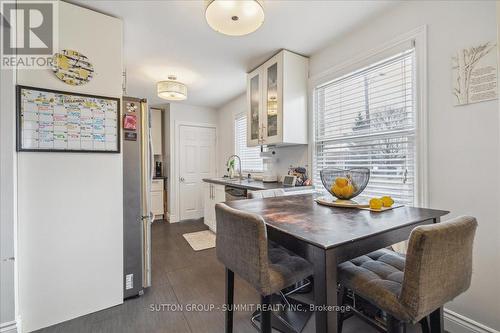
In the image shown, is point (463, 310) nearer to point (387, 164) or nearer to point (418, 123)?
point (387, 164)

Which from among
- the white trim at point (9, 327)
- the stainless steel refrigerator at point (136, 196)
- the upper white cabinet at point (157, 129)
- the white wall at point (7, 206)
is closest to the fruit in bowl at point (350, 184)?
the stainless steel refrigerator at point (136, 196)

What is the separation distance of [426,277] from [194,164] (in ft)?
14.7

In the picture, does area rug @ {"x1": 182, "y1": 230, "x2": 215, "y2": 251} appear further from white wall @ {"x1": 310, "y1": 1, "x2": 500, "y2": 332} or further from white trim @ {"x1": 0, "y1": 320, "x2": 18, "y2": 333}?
white wall @ {"x1": 310, "y1": 1, "x2": 500, "y2": 332}

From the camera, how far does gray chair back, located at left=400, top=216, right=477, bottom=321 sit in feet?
2.63

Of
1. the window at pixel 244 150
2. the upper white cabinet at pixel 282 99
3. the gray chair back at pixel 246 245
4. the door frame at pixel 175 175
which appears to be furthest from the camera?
the door frame at pixel 175 175

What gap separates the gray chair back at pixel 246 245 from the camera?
951 mm

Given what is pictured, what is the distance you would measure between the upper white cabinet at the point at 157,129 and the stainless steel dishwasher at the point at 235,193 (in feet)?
8.11

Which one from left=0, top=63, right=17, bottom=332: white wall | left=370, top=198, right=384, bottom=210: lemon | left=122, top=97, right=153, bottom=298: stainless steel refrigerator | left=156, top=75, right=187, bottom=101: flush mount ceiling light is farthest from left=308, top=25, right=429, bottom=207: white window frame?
left=0, top=63, right=17, bottom=332: white wall

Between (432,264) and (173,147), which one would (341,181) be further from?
(173,147)

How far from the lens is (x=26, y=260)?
1.55 m

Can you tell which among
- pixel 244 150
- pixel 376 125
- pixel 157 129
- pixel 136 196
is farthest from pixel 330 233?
pixel 157 129

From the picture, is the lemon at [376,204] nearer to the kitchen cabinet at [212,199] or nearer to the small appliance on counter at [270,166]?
the small appliance on counter at [270,166]

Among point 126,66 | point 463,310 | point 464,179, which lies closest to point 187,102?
point 126,66

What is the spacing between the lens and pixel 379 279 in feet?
3.38
